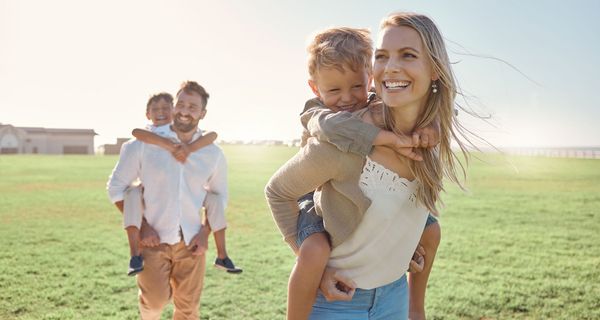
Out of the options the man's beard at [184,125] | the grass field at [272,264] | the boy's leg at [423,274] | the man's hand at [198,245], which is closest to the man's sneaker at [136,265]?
the man's hand at [198,245]

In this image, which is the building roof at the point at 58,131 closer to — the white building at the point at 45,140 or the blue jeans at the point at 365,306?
the white building at the point at 45,140

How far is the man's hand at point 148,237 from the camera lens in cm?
418

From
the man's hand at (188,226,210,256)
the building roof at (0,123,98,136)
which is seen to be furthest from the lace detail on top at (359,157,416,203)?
the building roof at (0,123,98,136)

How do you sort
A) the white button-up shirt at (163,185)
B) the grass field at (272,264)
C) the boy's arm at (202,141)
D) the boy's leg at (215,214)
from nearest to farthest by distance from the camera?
the white button-up shirt at (163,185), the boy's arm at (202,141), the boy's leg at (215,214), the grass field at (272,264)

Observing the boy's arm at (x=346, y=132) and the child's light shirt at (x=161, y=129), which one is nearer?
the boy's arm at (x=346, y=132)

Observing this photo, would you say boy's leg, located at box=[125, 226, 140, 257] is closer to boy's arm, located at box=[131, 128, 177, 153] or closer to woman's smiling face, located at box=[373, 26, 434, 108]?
boy's arm, located at box=[131, 128, 177, 153]

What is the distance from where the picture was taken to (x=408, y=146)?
5.90 feet

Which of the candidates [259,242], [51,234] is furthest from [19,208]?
[259,242]

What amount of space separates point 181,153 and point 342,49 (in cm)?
262

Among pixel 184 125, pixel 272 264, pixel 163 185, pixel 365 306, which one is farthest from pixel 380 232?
pixel 272 264

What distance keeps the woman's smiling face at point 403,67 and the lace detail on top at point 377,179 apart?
23cm

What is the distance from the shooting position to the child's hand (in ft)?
5.87

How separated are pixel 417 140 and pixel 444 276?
6.12m

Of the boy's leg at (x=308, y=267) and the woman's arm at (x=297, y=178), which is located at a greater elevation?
the woman's arm at (x=297, y=178)
